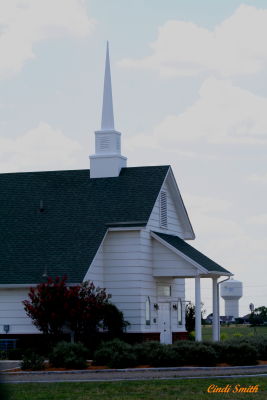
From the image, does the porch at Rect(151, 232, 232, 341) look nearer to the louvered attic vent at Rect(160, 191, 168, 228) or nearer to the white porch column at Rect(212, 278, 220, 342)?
the white porch column at Rect(212, 278, 220, 342)

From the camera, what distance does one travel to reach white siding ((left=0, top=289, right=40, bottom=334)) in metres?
31.6

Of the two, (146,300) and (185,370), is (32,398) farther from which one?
(146,300)

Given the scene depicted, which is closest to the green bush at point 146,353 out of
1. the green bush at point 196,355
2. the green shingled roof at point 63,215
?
the green bush at point 196,355

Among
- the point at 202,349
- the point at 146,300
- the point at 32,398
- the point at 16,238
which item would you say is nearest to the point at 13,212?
the point at 16,238

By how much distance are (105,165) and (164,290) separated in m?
6.44

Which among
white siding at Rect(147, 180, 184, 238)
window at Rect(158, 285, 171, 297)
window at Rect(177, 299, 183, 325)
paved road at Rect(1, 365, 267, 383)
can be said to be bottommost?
paved road at Rect(1, 365, 267, 383)

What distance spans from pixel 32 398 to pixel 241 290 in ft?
252

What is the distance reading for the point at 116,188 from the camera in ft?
117

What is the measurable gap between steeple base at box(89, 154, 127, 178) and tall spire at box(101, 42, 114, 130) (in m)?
1.64

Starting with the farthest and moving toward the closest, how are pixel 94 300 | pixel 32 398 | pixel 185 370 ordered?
pixel 94 300 → pixel 185 370 → pixel 32 398

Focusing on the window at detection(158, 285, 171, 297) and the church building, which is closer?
the church building

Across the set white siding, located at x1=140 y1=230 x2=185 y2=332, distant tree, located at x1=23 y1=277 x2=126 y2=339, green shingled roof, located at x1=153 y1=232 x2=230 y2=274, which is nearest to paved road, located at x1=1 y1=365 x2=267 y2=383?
distant tree, located at x1=23 y1=277 x2=126 y2=339

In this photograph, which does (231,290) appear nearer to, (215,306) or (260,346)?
(215,306)

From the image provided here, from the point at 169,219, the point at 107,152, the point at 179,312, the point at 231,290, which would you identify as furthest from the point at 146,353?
the point at 231,290
